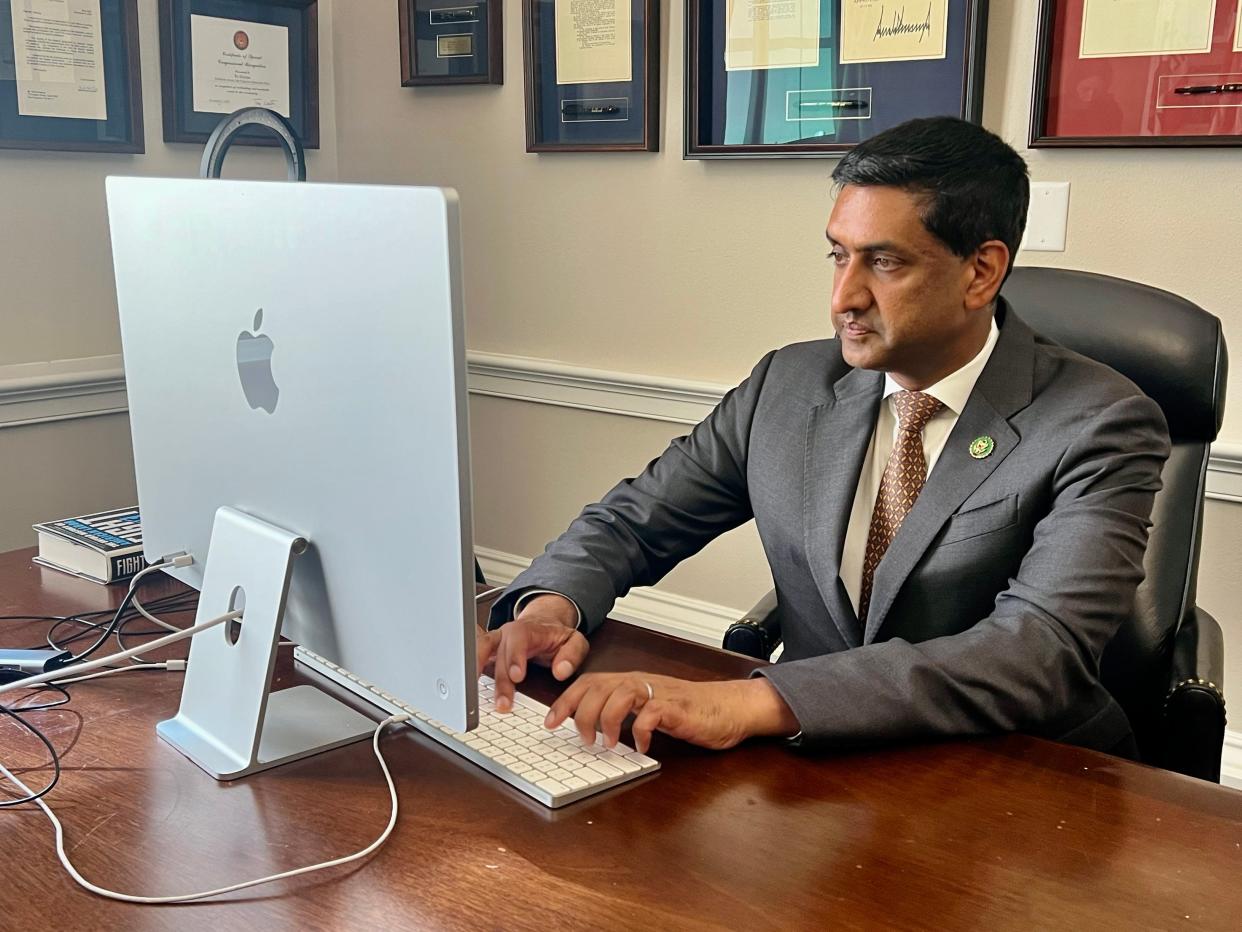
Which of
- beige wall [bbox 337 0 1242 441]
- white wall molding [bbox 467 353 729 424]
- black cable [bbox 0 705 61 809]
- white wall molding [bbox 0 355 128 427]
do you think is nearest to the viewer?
black cable [bbox 0 705 61 809]

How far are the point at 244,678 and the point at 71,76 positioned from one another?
6.57 ft

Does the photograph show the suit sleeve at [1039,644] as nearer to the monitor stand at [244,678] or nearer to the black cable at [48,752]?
the monitor stand at [244,678]

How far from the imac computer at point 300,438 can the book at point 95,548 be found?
1.04 ft

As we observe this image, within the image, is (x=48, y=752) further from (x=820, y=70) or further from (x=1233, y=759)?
(x=1233, y=759)

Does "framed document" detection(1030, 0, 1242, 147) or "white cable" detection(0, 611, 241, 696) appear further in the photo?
"framed document" detection(1030, 0, 1242, 147)

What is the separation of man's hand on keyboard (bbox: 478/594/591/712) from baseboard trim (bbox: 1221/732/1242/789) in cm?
148

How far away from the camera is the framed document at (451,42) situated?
2.98 meters

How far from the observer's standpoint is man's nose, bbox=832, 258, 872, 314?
1.52 metres

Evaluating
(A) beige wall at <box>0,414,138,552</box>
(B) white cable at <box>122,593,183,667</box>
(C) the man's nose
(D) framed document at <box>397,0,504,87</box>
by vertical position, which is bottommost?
(A) beige wall at <box>0,414,138,552</box>

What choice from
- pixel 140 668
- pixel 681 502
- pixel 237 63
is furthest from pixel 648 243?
pixel 140 668

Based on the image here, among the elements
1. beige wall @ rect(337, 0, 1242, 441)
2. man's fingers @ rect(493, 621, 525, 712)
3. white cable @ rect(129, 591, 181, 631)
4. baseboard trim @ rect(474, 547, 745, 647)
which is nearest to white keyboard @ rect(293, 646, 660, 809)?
man's fingers @ rect(493, 621, 525, 712)

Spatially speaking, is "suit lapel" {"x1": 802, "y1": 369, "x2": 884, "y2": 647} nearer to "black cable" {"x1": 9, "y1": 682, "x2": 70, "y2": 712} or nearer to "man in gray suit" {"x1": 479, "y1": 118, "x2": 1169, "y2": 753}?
"man in gray suit" {"x1": 479, "y1": 118, "x2": 1169, "y2": 753}

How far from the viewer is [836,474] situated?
1568 mm

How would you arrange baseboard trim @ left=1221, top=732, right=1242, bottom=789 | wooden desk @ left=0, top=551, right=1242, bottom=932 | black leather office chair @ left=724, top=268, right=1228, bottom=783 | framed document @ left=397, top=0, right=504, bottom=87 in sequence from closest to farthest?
wooden desk @ left=0, top=551, right=1242, bottom=932 → black leather office chair @ left=724, top=268, right=1228, bottom=783 → baseboard trim @ left=1221, top=732, right=1242, bottom=789 → framed document @ left=397, top=0, right=504, bottom=87
